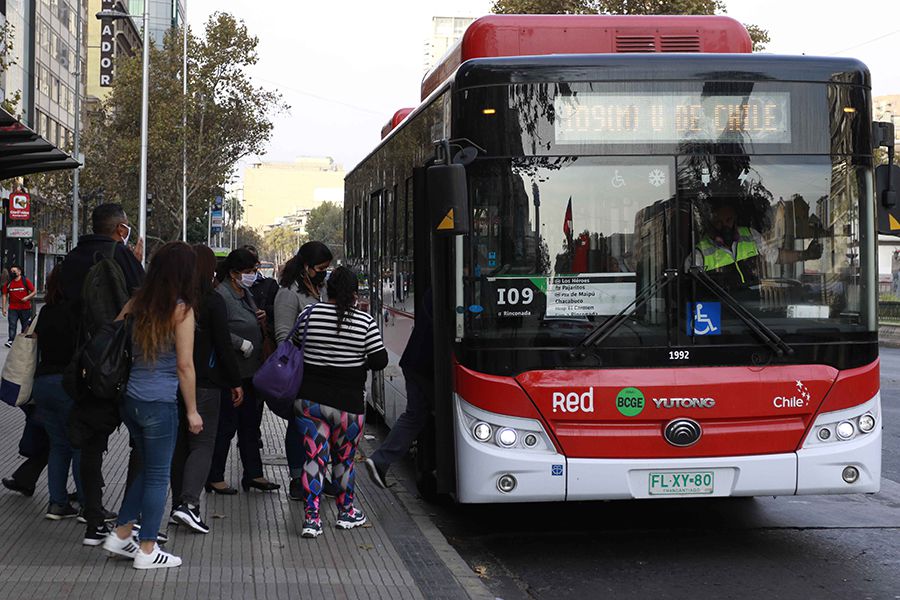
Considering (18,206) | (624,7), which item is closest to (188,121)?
(18,206)

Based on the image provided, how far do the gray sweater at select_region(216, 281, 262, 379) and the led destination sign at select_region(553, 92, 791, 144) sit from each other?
8.30 feet

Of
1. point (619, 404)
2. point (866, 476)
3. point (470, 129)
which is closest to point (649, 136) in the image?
point (470, 129)

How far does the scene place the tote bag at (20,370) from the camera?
7.56m

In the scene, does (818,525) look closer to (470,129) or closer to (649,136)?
(649,136)

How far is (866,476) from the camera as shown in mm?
7152

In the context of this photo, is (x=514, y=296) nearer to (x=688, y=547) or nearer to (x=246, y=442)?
(x=688, y=547)

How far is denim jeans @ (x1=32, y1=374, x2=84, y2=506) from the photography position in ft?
24.5

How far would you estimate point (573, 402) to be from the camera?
697 cm

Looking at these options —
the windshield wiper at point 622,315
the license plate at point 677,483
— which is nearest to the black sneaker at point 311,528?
the windshield wiper at point 622,315

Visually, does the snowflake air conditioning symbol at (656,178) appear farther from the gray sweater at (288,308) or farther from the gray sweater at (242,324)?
the gray sweater at (242,324)

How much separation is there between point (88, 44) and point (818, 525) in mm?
91621

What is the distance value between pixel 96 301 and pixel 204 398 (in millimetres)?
852

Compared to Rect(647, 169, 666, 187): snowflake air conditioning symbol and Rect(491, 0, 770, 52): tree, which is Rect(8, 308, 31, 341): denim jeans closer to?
Rect(491, 0, 770, 52): tree

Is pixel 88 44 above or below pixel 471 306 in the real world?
above
